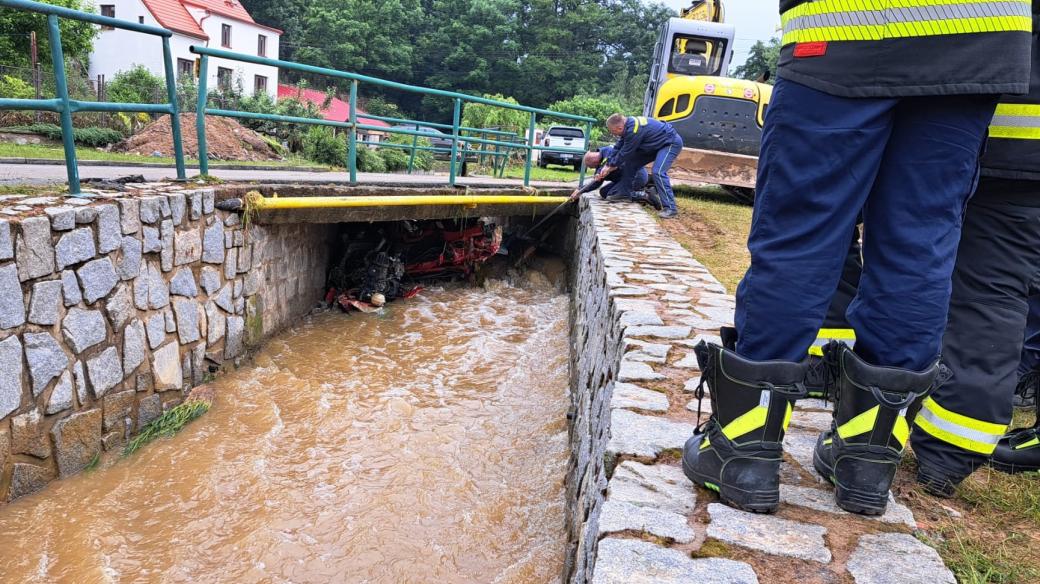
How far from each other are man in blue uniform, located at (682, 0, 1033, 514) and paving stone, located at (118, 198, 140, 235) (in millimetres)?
3364

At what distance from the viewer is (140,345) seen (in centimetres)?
392

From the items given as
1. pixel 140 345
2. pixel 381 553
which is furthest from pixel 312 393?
pixel 381 553

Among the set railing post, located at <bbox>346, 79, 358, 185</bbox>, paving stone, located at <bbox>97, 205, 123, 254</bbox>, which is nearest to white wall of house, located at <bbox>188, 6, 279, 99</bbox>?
railing post, located at <bbox>346, 79, 358, 185</bbox>

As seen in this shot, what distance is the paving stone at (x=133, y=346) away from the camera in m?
3.80

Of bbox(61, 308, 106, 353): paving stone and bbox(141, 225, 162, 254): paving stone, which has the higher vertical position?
bbox(141, 225, 162, 254): paving stone

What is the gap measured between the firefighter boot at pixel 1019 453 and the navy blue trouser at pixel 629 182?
6860mm

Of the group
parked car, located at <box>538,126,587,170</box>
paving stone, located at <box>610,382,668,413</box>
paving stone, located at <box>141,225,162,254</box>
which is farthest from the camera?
parked car, located at <box>538,126,587,170</box>

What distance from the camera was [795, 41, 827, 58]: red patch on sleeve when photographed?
1.46 meters

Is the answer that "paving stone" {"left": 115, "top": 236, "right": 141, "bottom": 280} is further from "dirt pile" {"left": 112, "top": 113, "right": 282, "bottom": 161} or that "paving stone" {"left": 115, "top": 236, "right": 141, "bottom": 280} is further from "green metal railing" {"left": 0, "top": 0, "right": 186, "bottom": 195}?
"dirt pile" {"left": 112, "top": 113, "right": 282, "bottom": 161}

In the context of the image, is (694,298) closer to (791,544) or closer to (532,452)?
(532,452)

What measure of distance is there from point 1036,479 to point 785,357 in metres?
1.12

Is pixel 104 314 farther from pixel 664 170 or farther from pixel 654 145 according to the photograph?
pixel 654 145

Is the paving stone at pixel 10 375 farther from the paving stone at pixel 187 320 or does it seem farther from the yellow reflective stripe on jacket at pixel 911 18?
the yellow reflective stripe on jacket at pixel 911 18

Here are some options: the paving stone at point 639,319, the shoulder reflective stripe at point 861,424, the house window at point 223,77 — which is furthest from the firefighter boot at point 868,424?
the house window at point 223,77
